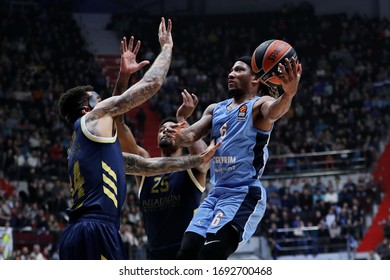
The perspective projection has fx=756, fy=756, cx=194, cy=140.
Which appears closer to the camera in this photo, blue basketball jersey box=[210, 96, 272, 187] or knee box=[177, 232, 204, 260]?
knee box=[177, 232, 204, 260]

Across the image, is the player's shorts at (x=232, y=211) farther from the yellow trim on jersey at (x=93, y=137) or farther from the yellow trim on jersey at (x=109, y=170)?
the yellow trim on jersey at (x=93, y=137)

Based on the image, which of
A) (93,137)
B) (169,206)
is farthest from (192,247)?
(93,137)

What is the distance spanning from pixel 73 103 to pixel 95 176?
0.78 metres

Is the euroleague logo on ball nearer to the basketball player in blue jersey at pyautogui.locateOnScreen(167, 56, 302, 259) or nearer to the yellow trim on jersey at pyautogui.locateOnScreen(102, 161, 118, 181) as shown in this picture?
the basketball player in blue jersey at pyautogui.locateOnScreen(167, 56, 302, 259)

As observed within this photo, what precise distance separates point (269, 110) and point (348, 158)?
16.7 metres

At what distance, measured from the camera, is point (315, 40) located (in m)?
30.5

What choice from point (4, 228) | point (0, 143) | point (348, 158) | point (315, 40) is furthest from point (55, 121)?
point (315, 40)

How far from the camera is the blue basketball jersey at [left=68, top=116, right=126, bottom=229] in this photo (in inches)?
239

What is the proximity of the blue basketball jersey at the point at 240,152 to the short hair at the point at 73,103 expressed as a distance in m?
1.45

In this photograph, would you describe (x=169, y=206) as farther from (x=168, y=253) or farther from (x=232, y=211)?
(x=232, y=211)

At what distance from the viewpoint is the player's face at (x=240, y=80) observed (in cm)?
Result: 756

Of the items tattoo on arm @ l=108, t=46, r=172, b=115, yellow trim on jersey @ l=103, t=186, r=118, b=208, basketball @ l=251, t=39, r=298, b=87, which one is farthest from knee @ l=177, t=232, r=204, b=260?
basketball @ l=251, t=39, r=298, b=87

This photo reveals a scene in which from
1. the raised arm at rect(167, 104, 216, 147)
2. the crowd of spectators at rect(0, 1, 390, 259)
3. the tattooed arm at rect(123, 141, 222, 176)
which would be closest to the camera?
the tattooed arm at rect(123, 141, 222, 176)

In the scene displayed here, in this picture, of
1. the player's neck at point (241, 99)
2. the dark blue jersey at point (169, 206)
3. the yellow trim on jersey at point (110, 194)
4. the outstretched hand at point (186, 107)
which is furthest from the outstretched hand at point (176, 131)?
the yellow trim on jersey at point (110, 194)
